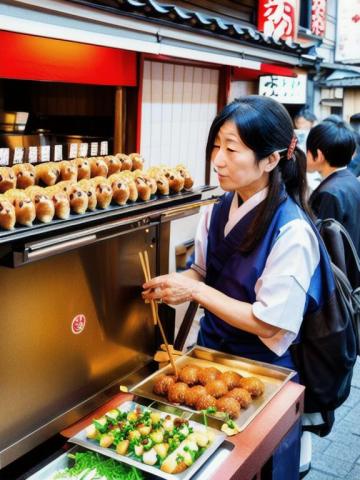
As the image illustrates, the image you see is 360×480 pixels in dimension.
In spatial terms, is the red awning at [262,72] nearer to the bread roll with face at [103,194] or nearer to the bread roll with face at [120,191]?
the bread roll with face at [120,191]

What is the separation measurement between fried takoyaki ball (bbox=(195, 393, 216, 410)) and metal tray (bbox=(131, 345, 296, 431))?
0.04m

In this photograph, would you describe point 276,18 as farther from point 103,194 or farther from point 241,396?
point 241,396

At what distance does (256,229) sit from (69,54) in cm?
291

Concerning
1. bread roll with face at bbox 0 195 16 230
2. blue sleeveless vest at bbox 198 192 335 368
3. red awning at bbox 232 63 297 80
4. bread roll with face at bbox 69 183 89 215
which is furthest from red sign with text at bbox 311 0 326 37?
bread roll with face at bbox 0 195 16 230

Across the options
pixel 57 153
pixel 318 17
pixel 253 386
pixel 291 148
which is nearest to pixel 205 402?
pixel 253 386

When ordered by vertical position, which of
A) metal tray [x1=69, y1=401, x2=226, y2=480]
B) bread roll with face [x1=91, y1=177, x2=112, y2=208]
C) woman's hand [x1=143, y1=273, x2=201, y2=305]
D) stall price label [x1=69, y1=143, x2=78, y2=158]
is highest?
stall price label [x1=69, y1=143, x2=78, y2=158]

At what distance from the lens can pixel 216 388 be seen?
3174mm

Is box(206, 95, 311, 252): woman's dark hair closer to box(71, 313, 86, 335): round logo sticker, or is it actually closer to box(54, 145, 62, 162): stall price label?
box(71, 313, 86, 335): round logo sticker

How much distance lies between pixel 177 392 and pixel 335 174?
340cm

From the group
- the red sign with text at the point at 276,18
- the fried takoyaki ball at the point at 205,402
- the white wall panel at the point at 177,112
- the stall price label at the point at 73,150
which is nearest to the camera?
the fried takoyaki ball at the point at 205,402

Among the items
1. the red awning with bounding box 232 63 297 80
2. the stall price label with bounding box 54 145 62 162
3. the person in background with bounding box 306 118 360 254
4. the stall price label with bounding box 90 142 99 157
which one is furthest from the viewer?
the red awning with bounding box 232 63 297 80

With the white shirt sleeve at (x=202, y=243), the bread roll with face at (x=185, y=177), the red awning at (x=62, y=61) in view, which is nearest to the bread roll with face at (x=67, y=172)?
the bread roll with face at (x=185, y=177)

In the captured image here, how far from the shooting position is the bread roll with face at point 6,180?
295 cm

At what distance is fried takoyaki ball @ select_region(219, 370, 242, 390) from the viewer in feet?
10.7
